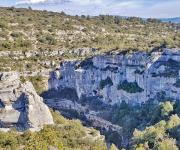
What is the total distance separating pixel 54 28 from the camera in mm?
95750

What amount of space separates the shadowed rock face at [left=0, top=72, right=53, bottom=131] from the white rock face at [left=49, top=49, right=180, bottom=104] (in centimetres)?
Answer: 1076

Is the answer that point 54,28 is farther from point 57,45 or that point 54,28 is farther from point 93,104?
point 93,104

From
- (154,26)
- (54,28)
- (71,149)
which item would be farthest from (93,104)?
(154,26)

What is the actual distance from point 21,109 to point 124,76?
49.4 feet

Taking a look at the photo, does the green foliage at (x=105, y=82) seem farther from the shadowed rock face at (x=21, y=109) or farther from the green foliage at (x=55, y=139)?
the green foliage at (x=55, y=139)

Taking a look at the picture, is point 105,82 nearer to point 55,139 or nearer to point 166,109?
point 166,109

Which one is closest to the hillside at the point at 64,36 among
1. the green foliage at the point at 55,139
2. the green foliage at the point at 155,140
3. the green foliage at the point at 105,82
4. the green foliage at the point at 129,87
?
the green foliage at the point at 105,82

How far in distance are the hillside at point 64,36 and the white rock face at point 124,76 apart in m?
2.94

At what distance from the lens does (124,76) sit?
66188 mm

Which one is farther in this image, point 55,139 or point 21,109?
point 21,109

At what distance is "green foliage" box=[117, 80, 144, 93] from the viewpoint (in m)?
62.8

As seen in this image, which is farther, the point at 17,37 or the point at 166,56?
the point at 17,37

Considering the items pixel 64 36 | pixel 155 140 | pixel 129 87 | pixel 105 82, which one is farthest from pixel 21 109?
pixel 64 36

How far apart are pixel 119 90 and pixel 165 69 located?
18.3 ft
